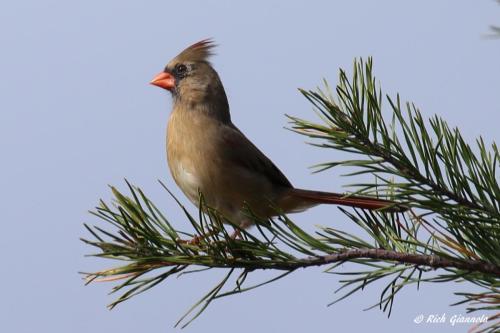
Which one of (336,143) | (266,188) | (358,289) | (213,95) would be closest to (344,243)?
(358,289)

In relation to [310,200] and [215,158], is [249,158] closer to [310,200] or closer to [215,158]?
[215,158]

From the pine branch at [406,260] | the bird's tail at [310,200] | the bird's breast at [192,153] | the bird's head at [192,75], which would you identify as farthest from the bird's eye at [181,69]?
the pine branch at [406,260]

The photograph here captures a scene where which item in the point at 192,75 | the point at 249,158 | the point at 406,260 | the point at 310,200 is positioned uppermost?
the point at 192,75

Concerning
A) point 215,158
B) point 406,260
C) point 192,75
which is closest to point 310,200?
point 215,158

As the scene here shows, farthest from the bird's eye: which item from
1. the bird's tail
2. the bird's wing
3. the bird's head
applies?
the bird's tail

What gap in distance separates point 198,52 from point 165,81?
0.22 m

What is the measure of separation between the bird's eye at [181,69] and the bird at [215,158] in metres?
0.02

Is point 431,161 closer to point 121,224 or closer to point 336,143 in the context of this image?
point 336,143

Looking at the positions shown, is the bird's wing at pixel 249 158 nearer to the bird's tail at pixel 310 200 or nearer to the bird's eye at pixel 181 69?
the bird's tail at pixel 310 200

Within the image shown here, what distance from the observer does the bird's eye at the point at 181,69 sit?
3619 millimetres

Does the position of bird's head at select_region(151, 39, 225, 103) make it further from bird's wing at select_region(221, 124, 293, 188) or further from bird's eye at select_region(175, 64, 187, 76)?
bird's wing at select_region(221, 124, 293, 188)

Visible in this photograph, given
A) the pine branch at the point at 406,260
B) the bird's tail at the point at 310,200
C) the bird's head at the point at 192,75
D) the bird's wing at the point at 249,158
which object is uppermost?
the bird's head at the point at 192,75

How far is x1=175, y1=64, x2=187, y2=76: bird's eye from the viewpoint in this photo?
3.62m

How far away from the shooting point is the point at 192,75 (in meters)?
3.59
